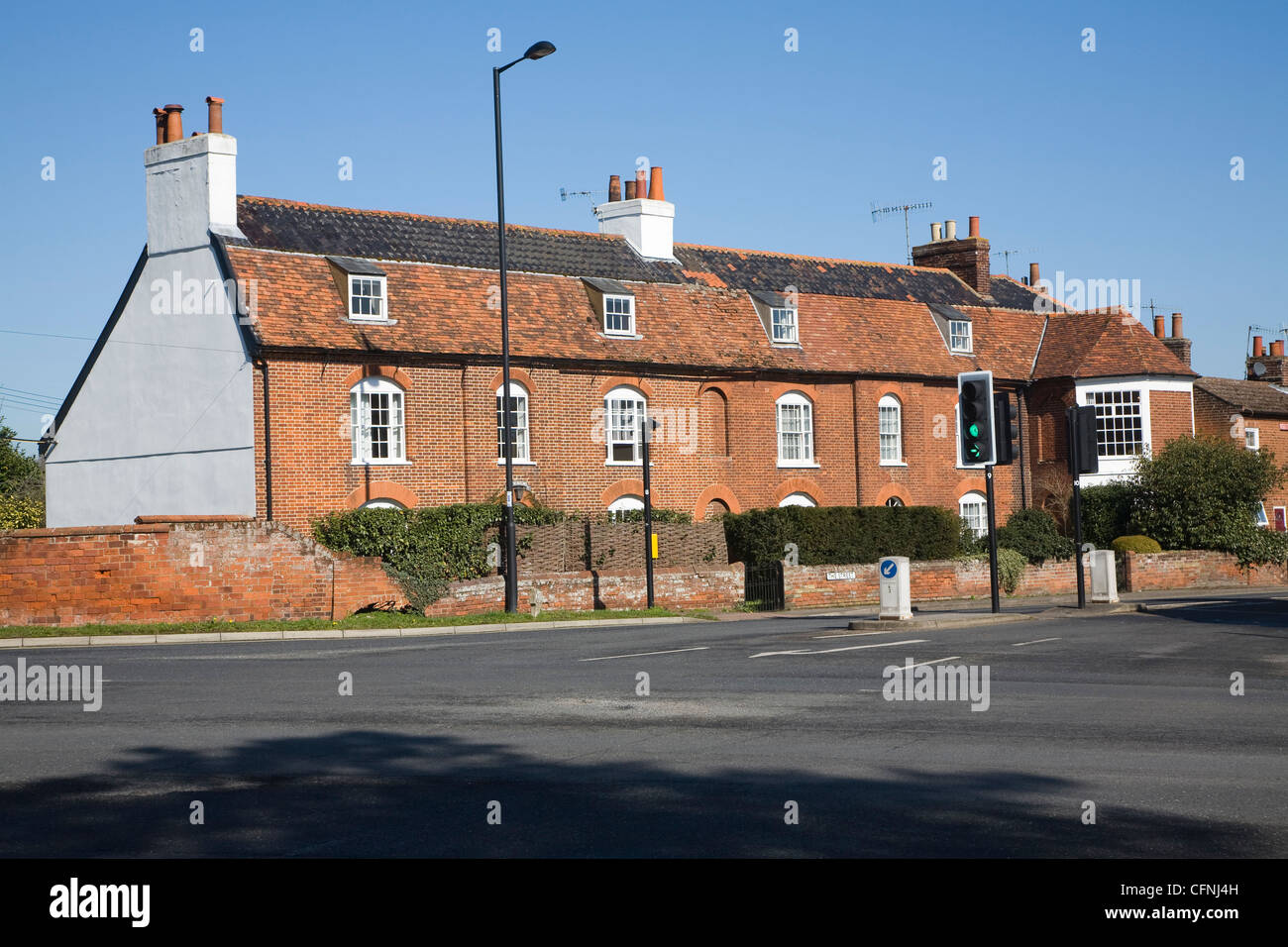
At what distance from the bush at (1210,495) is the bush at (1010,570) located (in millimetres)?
6252

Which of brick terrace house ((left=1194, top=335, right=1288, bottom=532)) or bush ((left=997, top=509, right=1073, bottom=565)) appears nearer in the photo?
bush ((left=997, top=509, right=1073, bottom=565))

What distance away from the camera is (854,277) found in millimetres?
46250

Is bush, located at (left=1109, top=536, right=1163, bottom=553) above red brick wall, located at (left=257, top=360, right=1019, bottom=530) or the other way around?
the other way around

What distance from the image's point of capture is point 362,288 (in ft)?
111

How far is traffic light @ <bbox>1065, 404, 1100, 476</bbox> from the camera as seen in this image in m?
23.9

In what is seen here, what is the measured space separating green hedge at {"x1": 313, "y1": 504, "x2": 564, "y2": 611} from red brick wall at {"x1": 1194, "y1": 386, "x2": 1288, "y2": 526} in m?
28.8

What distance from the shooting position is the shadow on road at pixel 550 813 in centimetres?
695

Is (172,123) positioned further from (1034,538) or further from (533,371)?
(1034,538)

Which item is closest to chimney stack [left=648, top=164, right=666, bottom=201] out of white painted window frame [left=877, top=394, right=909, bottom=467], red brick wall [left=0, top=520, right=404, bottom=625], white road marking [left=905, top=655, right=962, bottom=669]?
white painted window frame [left=877, top=394, right=909, bottom=467]

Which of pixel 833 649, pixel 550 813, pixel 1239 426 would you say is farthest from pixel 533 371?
pixel 550 813

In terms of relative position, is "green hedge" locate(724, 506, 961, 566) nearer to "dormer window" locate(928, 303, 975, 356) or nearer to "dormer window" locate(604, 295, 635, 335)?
"dormer window" locate(604, 295, 635, 335)

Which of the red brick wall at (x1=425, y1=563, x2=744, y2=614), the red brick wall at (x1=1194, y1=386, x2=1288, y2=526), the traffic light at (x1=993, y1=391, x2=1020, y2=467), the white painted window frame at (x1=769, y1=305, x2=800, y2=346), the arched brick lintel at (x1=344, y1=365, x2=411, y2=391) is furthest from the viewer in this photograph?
the red brick wall at (x1=1194, y1=386, x2=1288, y2=526)

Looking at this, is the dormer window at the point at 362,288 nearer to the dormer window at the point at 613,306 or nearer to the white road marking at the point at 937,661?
the dormer window at the point at 613,306

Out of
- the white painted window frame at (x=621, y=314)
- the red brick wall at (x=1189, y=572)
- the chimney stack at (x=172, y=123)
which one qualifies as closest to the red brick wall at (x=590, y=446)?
the white painted window frame at (x=621, y=314)
